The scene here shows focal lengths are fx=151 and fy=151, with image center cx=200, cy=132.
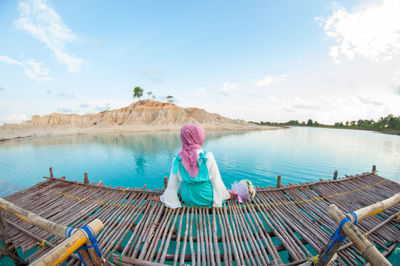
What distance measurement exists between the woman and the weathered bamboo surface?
32 centimetres

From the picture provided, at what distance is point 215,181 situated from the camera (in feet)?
10.5

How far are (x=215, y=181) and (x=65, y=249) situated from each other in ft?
7.80

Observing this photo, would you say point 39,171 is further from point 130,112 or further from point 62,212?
point 130,112

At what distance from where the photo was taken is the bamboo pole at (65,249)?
4.56 feet

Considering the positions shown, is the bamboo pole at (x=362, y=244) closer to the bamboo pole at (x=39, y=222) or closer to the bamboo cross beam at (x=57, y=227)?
the bamboo cross beam at (x=57, y=227)

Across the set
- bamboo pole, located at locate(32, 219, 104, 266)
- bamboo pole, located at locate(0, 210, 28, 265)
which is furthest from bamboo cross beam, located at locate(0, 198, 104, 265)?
bamboo pole, located at locate(0, 210, 28, 265)

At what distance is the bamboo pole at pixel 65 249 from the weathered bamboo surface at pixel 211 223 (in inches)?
36.2

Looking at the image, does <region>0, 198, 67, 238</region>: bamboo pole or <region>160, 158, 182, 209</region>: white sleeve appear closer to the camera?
<region>0, 198, 67, 238</region>: bamboo pole

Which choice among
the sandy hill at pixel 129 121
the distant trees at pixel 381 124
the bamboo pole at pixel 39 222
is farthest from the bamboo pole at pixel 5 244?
the distant trees at pixel 381 124

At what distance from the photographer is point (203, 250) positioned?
2688 millimetres

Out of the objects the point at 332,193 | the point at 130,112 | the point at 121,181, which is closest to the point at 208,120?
the point at 130,112

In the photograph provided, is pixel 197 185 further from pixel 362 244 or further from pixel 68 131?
pixel 68 131

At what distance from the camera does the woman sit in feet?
9.79

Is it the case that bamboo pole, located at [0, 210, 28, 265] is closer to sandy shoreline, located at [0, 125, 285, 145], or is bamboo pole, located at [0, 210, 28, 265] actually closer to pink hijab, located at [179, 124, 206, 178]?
pink hijab, located at [179, 124, 206, 178]
